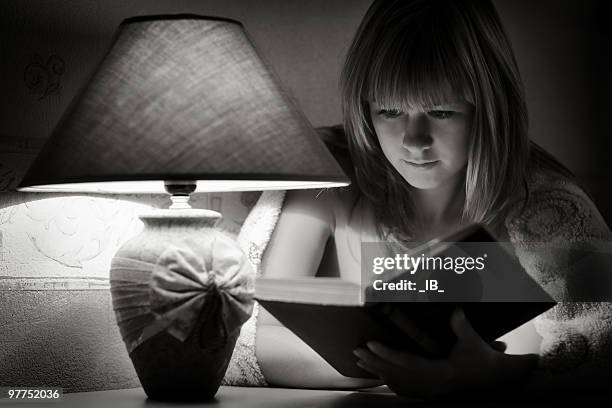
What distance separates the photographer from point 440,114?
1.23 meters

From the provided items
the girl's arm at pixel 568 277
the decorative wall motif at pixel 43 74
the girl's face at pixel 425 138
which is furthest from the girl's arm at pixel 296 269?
the decorative wall motif at pixel 43 74

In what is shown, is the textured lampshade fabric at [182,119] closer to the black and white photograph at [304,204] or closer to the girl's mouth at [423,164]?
the black and white photograph at [304,204]

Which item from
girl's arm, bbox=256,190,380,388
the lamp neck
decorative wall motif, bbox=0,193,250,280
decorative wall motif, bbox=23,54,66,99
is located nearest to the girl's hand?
girl's arm, bbox=256,190,380,388

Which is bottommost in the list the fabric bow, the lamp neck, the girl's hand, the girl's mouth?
the girl's hand

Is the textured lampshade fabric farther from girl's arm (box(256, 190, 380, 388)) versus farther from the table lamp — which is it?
girl's arm (box(256, 190, 380, 388))

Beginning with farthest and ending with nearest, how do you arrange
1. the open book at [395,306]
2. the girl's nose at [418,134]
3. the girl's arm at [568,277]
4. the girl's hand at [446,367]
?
the girl's nose at [418,134]
the girl's arm at [568,277]
the girl's hand at [446,367]
the open book at [395,306]

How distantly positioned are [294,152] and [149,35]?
0.76 feet

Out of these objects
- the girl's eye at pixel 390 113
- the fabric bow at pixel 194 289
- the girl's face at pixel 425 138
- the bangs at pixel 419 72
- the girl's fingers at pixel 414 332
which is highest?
the bangs at pixel 419 72

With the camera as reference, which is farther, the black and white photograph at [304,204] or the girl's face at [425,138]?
the girl's face at [425,138]

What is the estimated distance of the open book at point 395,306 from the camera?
885mm

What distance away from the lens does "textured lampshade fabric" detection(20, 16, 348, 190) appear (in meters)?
0.93

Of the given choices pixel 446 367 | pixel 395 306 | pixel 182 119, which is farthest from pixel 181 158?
pixel 446 367

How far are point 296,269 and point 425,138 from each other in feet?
0.95

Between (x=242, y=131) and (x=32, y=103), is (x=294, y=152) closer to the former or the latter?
(x=242, y=131)
